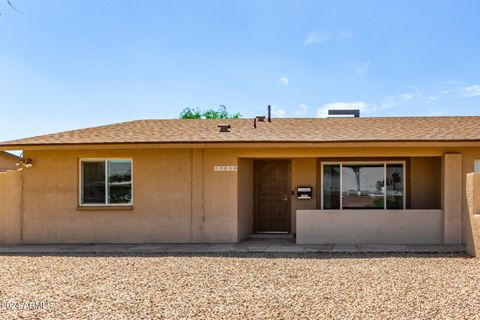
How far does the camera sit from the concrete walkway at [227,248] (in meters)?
11.9

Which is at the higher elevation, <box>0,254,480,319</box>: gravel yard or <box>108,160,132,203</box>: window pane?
<box>108,160,132,203</box>: window pane

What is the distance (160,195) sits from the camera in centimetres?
1380

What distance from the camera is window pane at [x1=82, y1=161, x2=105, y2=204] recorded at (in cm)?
1412

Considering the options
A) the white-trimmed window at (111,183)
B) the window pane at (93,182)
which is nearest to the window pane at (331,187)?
the white-trimmed window at (111,183)

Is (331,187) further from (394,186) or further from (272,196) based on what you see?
(272,196)

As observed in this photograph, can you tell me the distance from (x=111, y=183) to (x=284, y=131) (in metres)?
5.15

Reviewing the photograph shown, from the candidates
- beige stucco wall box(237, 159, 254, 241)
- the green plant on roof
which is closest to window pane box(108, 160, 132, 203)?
beige stucco wall box(237, 159, 254, 241)

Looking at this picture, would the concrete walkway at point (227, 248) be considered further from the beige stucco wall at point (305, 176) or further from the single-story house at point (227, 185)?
the beige stucco wall at point (305, 176)

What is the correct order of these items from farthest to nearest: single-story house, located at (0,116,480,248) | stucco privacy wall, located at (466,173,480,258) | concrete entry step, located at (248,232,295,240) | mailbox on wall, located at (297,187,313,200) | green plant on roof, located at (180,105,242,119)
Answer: green plant on roof, located at (180,105,242,119) → concrete entry step, located at (248,232,295,240) → mailbox on wall, located at (297,187,313,200) → single-story house, located at (0,116,480,248) → stucco privacy wall, located at (466,173,480,258)

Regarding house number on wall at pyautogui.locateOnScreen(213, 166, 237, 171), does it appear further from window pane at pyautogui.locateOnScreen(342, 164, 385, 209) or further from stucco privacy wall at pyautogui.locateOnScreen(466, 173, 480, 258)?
stucco privacy wall at pyautogui.locateOnScreen(466, 173, 480, 258)

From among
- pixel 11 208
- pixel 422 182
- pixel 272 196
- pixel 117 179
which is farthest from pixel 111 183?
pixel 422 182

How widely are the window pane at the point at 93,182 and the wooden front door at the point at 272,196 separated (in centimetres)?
464

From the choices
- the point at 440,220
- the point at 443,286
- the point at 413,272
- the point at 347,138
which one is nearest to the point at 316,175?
the point at 347,138

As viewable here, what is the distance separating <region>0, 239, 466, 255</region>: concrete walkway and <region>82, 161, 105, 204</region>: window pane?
1327 mm
